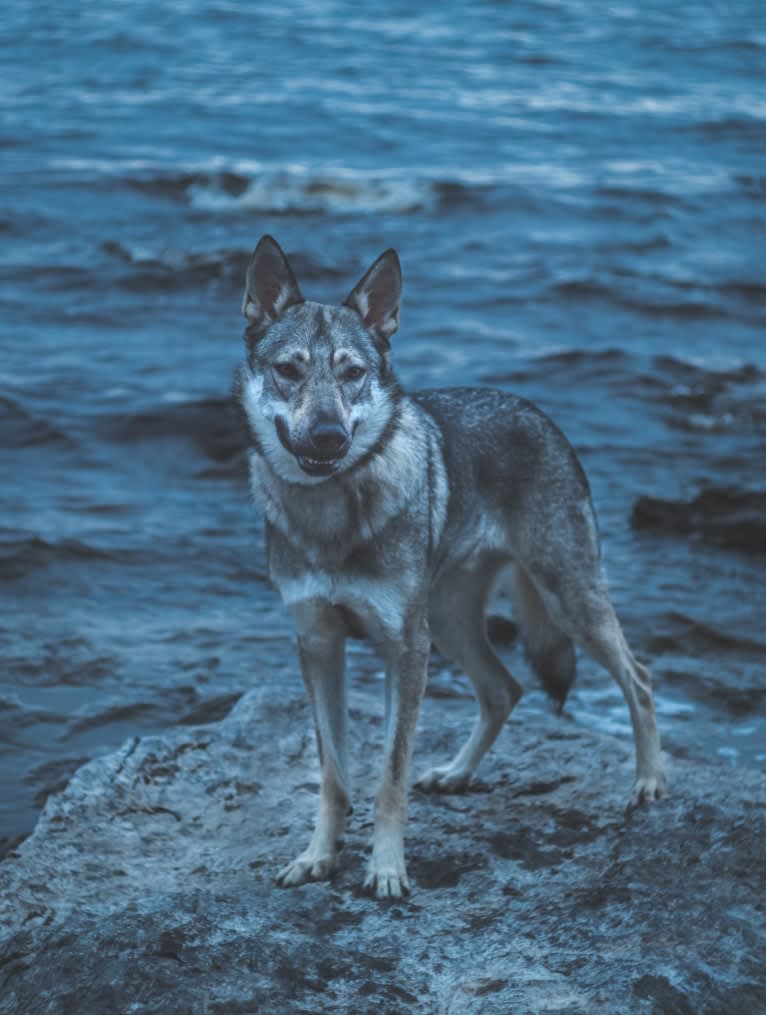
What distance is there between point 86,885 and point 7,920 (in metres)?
0.35

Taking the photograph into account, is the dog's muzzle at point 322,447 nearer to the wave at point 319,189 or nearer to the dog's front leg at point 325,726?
the dog's front leg at point 325,726

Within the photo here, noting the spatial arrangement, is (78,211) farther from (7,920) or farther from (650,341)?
(7,920)

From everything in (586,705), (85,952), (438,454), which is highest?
(438,454)

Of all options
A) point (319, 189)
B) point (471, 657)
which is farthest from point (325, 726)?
point (319, 189)

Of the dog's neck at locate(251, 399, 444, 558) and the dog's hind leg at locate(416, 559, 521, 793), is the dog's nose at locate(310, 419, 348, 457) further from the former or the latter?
the dog's hind leg at locate(416, 559, 521, 793)

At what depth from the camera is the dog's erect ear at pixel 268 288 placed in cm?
486

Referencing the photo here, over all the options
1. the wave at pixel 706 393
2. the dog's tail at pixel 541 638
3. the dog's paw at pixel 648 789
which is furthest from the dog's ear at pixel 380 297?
the wave at pixel 706 393

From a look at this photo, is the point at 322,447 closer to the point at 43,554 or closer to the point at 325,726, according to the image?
the point at 325,726

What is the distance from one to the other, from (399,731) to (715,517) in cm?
471

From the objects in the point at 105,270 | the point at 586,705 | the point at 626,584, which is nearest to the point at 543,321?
the point at 105,270

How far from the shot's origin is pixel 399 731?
4832 mm

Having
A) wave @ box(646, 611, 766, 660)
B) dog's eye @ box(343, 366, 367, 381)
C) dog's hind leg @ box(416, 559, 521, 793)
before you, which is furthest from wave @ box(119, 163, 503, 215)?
dog's eye @ box(343, 366, 367, 381)

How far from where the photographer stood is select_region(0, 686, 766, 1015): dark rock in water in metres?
3.84

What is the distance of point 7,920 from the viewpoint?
446cm
